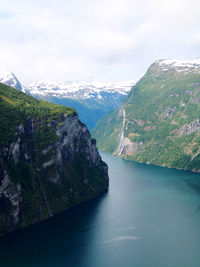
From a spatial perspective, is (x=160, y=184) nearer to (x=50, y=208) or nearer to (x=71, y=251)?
(x=50, y=208)

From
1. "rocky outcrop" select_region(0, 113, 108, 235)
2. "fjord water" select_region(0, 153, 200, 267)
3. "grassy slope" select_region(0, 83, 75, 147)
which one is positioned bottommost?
"fjord water" select_region(0, 153, 200, 267)

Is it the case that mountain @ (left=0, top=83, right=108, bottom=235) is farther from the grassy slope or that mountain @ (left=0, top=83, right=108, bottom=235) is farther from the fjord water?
the fjord water

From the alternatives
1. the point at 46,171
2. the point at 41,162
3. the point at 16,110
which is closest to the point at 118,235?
the point at 46,171

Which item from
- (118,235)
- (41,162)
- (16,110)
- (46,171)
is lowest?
(118,235)

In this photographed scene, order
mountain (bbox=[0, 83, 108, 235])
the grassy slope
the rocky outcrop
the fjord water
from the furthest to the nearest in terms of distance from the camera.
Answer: the grassy slope → mountain (bbox=[0, 83, 108, 235]) → the rocky outcrop → the fjord water

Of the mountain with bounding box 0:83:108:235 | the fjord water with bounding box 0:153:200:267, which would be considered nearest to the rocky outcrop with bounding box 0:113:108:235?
the mountain with bounding box 0:83:108:235

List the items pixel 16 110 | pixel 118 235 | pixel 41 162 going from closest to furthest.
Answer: pixel 118 235, pixel 41 162, pixel 16 110

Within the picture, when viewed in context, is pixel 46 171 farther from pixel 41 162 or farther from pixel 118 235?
pixel 118 235

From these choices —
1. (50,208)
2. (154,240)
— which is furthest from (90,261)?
(50,208)
